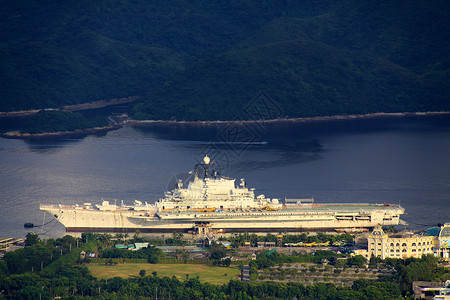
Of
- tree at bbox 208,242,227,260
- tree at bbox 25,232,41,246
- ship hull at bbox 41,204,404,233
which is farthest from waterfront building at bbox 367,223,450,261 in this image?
tree at bbox 25,232,41,246

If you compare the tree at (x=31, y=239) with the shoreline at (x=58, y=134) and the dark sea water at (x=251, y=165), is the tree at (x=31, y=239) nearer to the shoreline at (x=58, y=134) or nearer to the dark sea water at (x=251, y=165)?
the dark sea water at (x=251, y=165)

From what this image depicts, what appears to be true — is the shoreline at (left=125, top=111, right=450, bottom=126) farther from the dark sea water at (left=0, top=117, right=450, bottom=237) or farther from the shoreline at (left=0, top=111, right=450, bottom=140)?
the dark sea water at (left=0, top=117, right=450, bottom=237)

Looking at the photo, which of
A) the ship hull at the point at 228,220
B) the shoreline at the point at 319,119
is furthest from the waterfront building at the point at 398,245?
the shoreline at the point at 319,119

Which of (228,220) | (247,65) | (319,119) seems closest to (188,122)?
(319,119)

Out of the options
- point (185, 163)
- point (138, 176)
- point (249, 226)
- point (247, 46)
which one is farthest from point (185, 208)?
point (247, 46)

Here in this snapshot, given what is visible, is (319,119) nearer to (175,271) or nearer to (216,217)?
(216,217)
